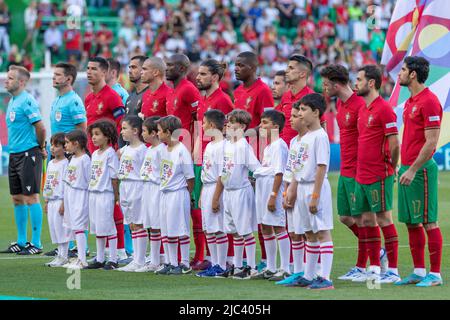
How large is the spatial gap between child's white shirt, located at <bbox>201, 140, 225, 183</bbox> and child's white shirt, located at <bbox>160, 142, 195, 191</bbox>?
19 centimetres

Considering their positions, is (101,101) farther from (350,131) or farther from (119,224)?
(350,131)

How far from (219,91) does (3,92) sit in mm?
14507

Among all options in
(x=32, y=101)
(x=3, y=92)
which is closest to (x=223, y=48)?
(x=3, y=92)

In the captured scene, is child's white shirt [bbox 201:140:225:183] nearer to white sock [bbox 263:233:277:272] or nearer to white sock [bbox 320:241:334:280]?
white sock [bbox 263:233:277:272]

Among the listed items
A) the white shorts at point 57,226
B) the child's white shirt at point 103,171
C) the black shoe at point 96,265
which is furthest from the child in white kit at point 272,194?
the white shorts at point 57,226

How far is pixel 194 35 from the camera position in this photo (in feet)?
107

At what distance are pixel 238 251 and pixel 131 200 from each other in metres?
1.38

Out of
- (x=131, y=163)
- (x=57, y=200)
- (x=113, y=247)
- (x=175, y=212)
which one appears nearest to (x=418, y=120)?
(x=175, y=212)

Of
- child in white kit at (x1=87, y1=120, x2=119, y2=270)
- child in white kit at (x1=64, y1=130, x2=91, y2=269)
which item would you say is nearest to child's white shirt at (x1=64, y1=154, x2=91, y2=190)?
child in white kit at (x1=64, y1=130, x2=91, y2=269)

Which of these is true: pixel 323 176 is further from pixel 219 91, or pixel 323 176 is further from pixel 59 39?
pixel 59 39

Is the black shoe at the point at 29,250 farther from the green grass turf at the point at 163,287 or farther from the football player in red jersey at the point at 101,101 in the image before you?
the football player in red jersey at the point at 101,101

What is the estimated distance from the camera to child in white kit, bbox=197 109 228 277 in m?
11.5

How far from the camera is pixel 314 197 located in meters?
10.2

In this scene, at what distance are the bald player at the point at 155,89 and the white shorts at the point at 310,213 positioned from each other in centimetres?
283
